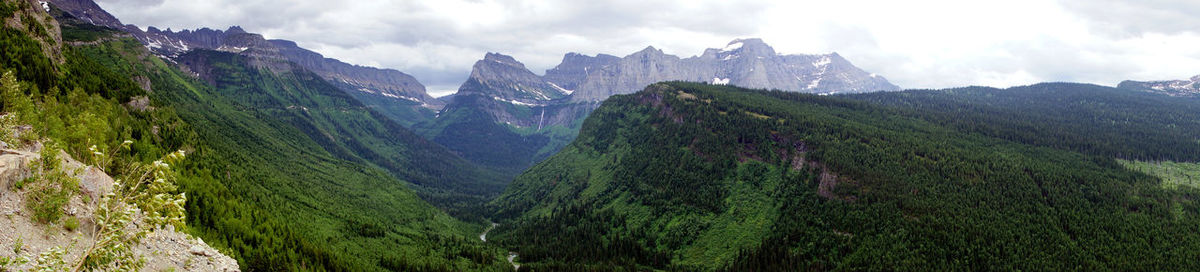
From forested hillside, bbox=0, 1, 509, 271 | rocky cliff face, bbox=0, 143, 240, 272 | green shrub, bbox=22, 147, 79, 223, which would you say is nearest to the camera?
→ rocky cliff face, bbox=0, 143, 240, 272

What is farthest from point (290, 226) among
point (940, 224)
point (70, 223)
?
point (940, 224)

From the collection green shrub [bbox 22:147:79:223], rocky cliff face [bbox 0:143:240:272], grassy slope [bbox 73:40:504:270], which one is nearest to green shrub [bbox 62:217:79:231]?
rocky cliff face [bbox 0:143:240:272]

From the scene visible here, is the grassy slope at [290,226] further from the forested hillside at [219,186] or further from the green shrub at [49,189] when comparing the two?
the green shrub at [49,189]

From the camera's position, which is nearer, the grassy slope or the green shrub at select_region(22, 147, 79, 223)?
the green shrub at select_region(22, 147, 79, 223)

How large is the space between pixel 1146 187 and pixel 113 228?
251021 millimetres

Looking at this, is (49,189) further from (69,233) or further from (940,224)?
(940,224)

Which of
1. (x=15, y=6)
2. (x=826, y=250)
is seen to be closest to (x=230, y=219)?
(x=15, y=6)

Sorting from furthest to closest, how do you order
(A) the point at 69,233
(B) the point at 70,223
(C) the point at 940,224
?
1. (C) the point at 940,224
2. (A) the point at 69,233
3. (B) the point at 70,223

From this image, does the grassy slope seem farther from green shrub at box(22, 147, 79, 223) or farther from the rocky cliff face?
green shrub at box(22, 147, 79, 223)

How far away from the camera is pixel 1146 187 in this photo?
178125 mm

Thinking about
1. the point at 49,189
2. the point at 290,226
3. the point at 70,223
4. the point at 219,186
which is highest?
the point at 49,189

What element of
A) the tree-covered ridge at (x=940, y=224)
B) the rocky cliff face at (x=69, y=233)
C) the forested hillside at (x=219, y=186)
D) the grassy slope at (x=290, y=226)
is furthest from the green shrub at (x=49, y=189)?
the tree-covered ridge at (x=940, y=224)

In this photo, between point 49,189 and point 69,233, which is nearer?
point 49,189

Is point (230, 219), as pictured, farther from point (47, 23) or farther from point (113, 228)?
point (113, 228)
